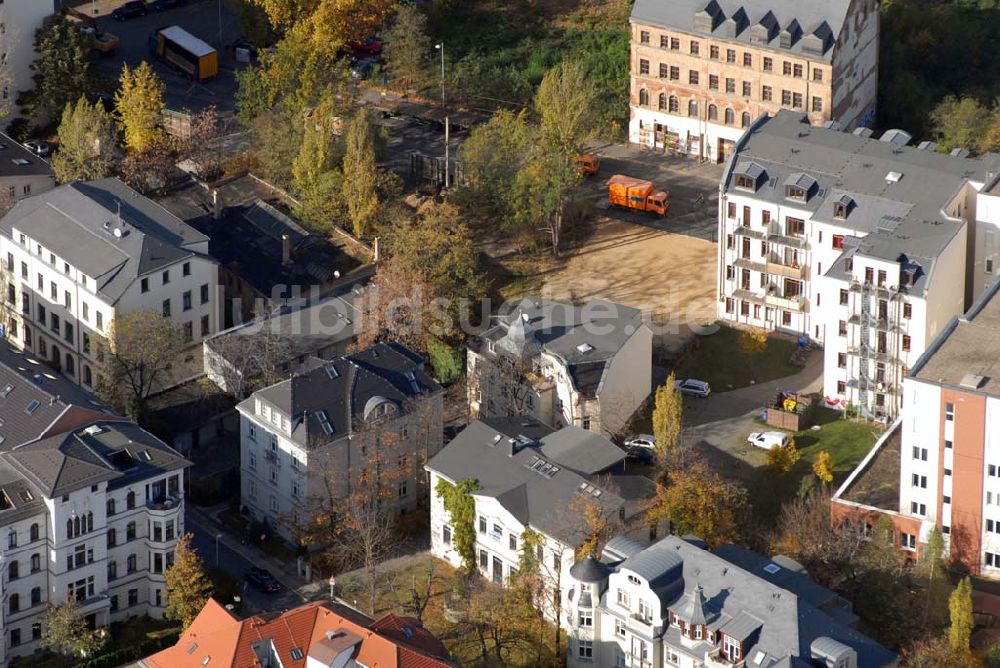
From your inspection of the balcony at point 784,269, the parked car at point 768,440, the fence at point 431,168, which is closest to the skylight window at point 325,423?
the parked car at point 768,440

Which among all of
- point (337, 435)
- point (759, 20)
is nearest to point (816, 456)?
point (337, 435)

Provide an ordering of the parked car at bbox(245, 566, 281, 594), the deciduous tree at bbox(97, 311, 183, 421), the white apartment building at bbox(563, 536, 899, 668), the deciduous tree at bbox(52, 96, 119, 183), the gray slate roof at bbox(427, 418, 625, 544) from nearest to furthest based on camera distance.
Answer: the white apartment building at bbox(563, 536, 899, 668), the gray slate roof at bbox(427, 418, 625, 544), the parked car at bbox(245, 566, 281, 594), the deciduous tree at bbox(97, 311, 183, 421), the deciduous tree at bbox(52, 96, 119, 183)

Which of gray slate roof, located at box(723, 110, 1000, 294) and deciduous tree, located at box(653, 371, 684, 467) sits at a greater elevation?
gray slate roof, located at box(723, 110, 1000, 294)

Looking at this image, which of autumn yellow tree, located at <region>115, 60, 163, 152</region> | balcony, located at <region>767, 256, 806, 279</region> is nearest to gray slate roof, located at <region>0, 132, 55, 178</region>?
autumn yellow tree, located at <region>115, 60, 163, 152</region>

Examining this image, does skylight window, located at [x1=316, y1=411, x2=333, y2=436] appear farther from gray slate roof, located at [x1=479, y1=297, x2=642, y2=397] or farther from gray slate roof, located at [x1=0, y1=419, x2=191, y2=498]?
gray slate roof, located at [x1=479, y1=297, x2=642, y2=397]

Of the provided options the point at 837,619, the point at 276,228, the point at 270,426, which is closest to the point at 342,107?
the point at 276,228

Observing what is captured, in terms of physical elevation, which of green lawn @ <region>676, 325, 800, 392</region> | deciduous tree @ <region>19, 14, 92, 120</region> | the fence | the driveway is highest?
deciduous tree @ <region>19, 14, 92, 120</region>

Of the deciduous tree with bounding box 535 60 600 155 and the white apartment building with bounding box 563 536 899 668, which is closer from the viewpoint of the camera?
the white apartment building with bounding box 563 536 899 668
